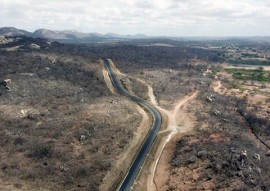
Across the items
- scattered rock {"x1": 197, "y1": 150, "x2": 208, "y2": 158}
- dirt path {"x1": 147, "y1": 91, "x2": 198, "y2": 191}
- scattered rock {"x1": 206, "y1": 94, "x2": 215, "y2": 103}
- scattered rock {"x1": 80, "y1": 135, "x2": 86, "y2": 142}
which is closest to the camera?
dirt path {"x1": 147, "y1": 91, "x2": 198, "y2": 191}

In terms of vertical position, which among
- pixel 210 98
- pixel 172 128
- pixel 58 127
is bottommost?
pixel 172 128

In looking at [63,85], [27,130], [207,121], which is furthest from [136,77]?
[27,130]

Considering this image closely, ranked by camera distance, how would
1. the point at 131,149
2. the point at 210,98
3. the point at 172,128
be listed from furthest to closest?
the point at 210,98, the point at 172,128, the point at 131,149

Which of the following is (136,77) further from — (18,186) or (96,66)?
(18,186)

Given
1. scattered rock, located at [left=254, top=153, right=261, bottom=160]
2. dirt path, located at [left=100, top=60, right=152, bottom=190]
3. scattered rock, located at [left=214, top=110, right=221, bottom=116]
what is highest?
scattered rock, located at [left=254, top=153, right=261, bottom=160]

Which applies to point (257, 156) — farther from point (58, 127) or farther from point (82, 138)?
point (58, 127)

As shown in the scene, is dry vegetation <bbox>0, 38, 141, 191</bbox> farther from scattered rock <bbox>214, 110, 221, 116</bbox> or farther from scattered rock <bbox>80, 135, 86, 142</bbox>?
scattered rock <bbox>214, 110, 221, 116</bbox>

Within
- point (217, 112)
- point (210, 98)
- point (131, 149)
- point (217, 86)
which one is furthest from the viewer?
point (217, 86)

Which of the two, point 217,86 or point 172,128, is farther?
point 217,86

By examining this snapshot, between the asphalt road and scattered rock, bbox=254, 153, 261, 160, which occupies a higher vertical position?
scattered rock, bbox=254, 153, 261, 160

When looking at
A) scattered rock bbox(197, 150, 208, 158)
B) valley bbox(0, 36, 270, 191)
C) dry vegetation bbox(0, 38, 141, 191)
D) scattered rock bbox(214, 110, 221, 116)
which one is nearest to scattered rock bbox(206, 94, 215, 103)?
valley bbox(0, 36, 270, 191)

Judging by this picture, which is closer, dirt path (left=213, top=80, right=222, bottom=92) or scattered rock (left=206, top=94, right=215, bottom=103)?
scattered rock (left=206, top=94, right=215, bottom=103)

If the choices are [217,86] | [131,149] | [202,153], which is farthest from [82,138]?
[217,86]
